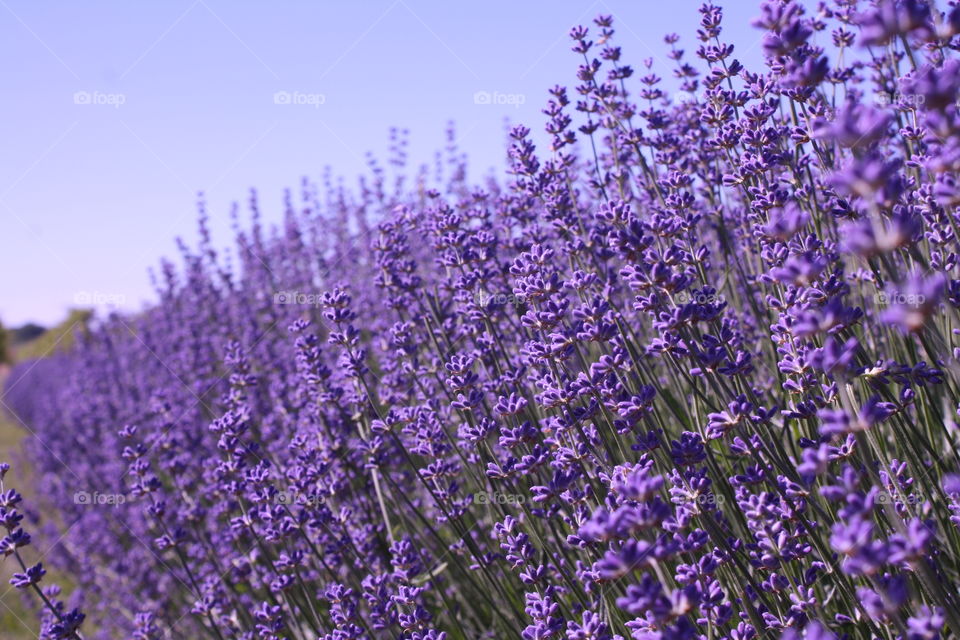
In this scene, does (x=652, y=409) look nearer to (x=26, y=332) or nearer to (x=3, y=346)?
(x=3, y=346)

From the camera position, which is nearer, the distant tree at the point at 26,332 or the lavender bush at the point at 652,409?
the lavender bush at the point at 652,409

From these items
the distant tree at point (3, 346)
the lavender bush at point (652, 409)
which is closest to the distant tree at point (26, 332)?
the distant tree at point (3, 346)

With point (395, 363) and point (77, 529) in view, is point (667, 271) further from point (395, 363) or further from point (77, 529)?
point (77, 529)

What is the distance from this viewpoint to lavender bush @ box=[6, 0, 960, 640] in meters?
1.91

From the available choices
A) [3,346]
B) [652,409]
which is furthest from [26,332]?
[652,409]

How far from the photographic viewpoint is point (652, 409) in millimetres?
3510

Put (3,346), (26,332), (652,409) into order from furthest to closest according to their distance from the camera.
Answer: (26,332) < (3,346) < (652,409)

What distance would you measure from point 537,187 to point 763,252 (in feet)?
5.44

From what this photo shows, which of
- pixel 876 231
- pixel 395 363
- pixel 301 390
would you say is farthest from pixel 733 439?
pixel 301 390

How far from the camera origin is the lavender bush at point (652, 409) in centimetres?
191

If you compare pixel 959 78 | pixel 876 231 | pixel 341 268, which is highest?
pixel 341 268

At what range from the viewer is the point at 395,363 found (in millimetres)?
5121

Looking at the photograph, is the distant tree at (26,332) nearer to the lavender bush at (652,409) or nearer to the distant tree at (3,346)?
the distant tree at (3,346)

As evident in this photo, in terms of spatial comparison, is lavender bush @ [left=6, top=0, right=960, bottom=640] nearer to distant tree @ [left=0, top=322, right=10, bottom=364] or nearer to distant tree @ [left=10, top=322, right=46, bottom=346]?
distant tree @ [left=0, top=322, right=10, bottom=364]
